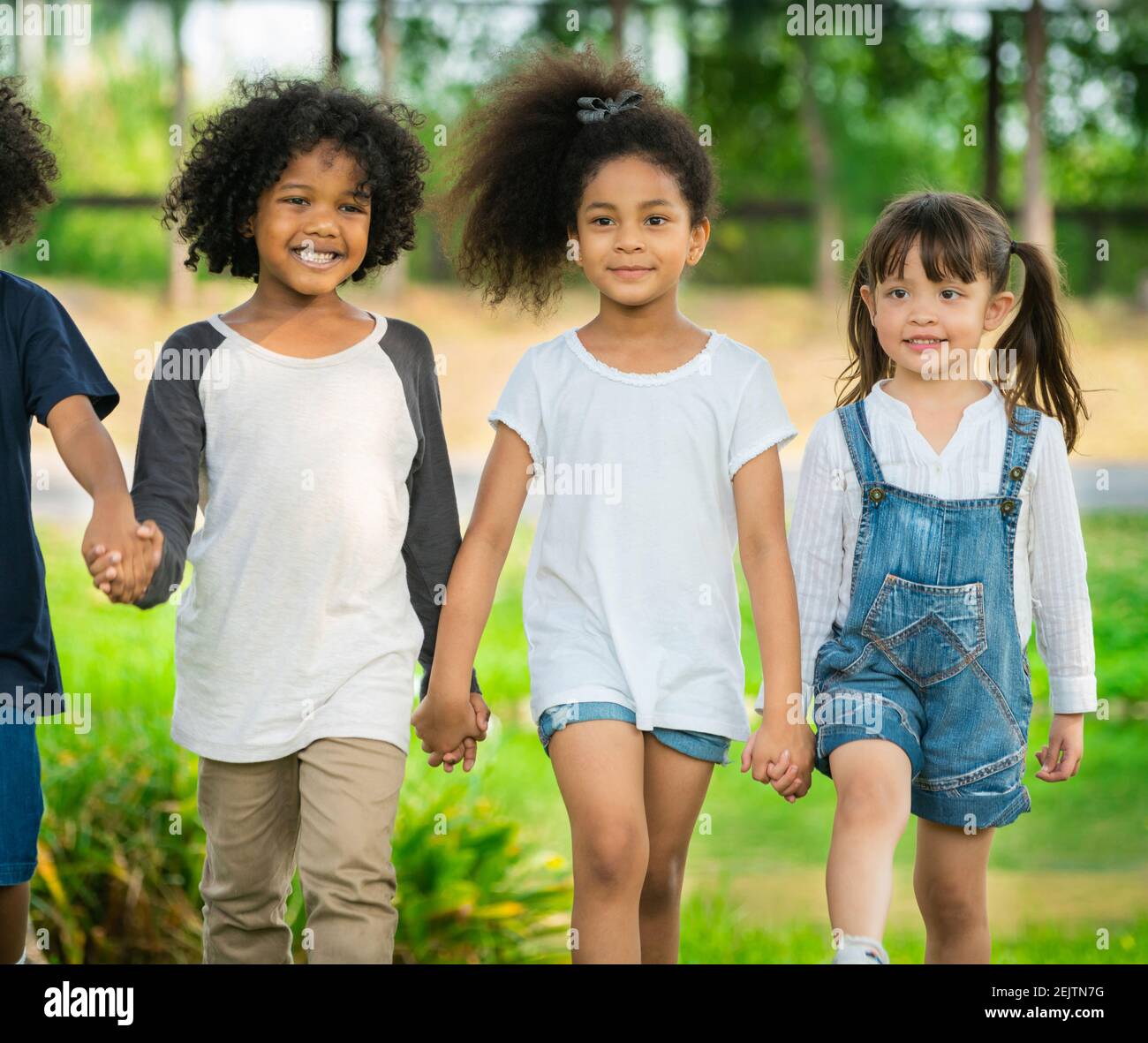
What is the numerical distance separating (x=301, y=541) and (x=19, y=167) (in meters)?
0.96

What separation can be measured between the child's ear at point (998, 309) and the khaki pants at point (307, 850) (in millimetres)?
1385

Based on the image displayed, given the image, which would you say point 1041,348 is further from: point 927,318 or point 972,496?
point 972,496

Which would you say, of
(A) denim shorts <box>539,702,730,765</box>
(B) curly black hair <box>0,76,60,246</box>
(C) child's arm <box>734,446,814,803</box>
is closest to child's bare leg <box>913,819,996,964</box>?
(C) child's arm <box>734,446,814,803</box>

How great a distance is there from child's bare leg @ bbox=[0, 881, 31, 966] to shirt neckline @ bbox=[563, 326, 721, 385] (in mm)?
1376

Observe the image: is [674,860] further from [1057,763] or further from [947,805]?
[1057,763]

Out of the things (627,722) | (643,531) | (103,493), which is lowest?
(627,722)

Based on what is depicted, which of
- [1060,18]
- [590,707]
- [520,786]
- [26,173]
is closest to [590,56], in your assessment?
[26,173]

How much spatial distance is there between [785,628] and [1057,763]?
58 centimetres

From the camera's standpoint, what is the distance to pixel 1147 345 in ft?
29.3

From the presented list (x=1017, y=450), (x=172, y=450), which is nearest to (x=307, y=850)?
(x=172, y=450)

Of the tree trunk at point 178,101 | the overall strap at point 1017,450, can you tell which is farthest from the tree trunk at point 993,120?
the overall strap at point 1017,450

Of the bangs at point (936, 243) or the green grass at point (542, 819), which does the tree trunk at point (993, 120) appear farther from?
the bangs at point (936, 243)

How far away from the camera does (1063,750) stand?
2.87 meters

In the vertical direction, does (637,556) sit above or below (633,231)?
below
